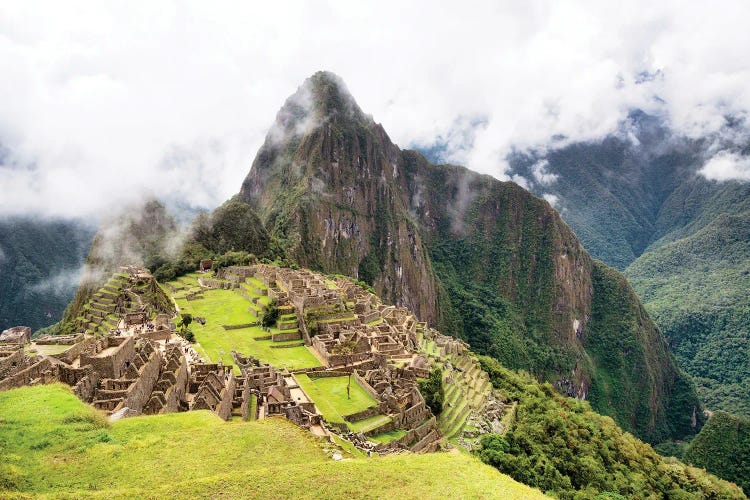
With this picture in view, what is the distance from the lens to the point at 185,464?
46.3 ft

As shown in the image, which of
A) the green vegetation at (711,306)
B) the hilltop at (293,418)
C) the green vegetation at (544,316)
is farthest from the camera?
the green vegetation at (711,306)

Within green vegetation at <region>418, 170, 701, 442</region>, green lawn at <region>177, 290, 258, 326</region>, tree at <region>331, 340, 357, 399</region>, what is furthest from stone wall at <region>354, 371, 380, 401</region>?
green vegetation at <region>418, 170, 701, 442</region>

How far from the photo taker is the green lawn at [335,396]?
2823 centimetres

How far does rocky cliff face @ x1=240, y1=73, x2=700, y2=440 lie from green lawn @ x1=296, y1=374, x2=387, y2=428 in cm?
7554

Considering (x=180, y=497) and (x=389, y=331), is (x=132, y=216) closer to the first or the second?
(x=389, y=331)

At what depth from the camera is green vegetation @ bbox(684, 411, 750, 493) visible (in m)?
63.7

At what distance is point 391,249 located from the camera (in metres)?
146

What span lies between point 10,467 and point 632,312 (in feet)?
517

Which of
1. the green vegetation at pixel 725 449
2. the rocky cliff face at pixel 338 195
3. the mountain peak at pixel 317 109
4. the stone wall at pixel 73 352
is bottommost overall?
the green vegetation at pixel 725 449

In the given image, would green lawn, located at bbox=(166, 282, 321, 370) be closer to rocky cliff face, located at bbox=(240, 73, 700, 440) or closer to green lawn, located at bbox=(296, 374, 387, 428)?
green lawn, located at bbox=(296, 374, 387, 428)

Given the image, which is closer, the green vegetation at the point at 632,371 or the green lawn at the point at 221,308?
the green lawn at the point at 221,308

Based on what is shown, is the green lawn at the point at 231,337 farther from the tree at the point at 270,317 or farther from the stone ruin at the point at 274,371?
the stone ruin at the point at 274,371

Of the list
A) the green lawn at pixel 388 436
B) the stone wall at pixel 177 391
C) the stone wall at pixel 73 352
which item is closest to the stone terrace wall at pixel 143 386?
the stone wall at pixel 177 391

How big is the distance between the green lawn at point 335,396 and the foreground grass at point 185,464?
1109 cm
